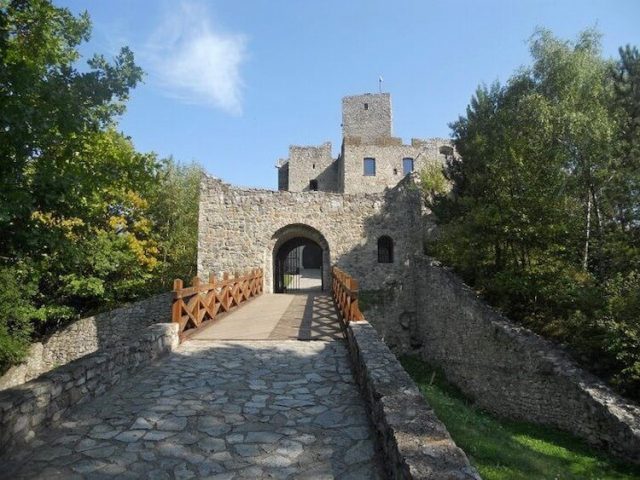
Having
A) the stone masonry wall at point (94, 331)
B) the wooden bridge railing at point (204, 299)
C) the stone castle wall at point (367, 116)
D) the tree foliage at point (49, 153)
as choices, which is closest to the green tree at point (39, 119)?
the tree foliage at point (49, 153)

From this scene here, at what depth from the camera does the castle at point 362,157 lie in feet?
93.3

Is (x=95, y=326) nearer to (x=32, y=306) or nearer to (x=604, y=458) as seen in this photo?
(x=32, y=306)

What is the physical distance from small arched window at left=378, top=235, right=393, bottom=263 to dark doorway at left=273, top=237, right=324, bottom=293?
106 inches

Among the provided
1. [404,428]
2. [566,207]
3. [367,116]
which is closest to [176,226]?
[566,207]

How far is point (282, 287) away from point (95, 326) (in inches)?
286

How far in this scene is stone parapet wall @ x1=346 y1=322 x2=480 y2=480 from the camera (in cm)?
241

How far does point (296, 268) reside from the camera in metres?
24.9

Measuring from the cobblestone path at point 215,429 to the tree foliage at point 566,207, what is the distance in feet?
18.3

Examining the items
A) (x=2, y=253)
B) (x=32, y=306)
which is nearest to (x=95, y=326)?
(x=32, y=306)

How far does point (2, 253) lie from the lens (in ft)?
15.5

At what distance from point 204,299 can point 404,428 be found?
615 centimetres

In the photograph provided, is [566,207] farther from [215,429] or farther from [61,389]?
[61,389]

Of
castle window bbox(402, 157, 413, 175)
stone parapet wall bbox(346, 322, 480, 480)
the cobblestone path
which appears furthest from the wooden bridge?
castle window bbox(402, 157, 413, 175)

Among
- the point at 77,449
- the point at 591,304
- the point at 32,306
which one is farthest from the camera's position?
the point at 32,306
